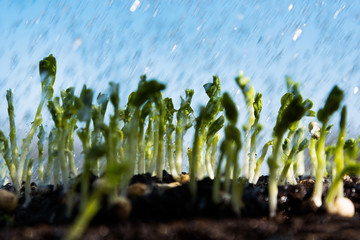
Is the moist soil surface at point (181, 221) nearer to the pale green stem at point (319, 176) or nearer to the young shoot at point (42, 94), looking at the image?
the pale green stem at point (319, 176)

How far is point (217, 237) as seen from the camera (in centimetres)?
98

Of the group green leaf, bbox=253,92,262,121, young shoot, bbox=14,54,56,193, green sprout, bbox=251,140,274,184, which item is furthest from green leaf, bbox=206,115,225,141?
young shoot, bbox=14,54,56,193

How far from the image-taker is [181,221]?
1.08 metres

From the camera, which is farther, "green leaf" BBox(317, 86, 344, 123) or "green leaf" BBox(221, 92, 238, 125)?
"green leaf" BBox(317, 86, 344, 123)

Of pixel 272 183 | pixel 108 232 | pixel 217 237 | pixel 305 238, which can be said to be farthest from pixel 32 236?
pixel 272 183

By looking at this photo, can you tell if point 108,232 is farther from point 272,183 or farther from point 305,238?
point 272,183

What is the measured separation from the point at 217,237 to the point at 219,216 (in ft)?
0.59

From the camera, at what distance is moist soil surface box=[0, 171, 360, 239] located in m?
0.98

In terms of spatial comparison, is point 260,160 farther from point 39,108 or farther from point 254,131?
point 39,108

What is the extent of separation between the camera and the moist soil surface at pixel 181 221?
0.98m

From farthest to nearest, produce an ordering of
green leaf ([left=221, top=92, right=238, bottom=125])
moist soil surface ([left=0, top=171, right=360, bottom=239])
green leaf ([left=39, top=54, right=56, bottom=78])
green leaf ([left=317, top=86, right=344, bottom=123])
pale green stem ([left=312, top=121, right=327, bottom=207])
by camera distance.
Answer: green leaf ([left=39, top=54, right=56, bottom=78])
pale green stem ([left=312, top=121, right=327, bottom=207])
green leaf ([left=317, top=86, right=344, bottom=123])
green leaf ([left=221, top=92, right=238, bottom=125])
moist soil surface ([left=0, top=171, right=360, bottom=239])

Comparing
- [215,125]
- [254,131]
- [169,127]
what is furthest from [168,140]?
[254,131]

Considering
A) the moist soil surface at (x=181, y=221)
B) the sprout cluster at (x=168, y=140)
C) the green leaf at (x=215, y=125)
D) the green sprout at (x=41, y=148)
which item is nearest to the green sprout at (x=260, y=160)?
the sprout cluster at (x=168, y=140)

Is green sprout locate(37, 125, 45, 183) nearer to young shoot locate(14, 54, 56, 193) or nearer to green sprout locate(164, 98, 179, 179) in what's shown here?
young shoot locate(14, 54, 56, 193)
